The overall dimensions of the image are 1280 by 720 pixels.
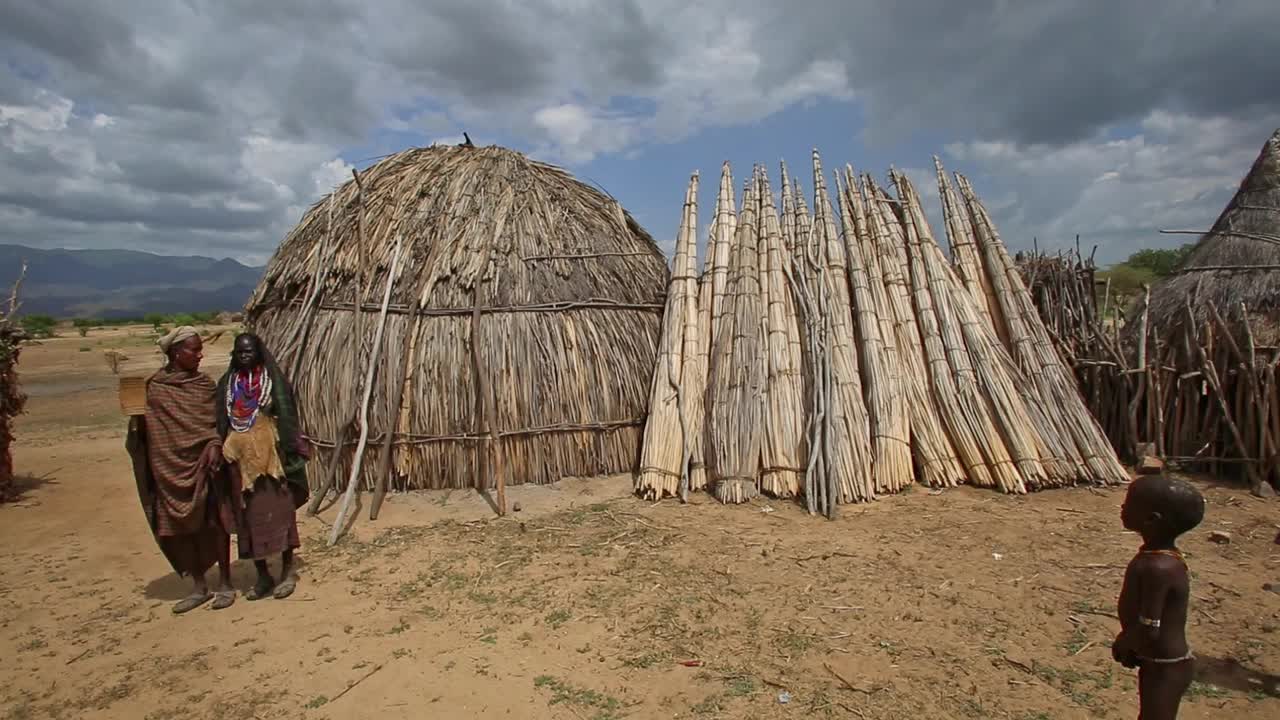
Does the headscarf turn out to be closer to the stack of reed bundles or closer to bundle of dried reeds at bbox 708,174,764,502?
the stack of reed bundles

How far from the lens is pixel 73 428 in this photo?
9.94 m

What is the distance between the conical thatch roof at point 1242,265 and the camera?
5.92 m

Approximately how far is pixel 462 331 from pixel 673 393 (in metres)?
1.86

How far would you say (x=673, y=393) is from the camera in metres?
6.01

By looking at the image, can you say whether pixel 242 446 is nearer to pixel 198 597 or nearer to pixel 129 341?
pixel 198 597

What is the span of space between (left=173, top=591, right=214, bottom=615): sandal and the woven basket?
3.80 feet

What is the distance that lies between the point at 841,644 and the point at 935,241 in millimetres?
4300

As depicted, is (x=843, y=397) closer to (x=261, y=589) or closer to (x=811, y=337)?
(x=811, y=337)

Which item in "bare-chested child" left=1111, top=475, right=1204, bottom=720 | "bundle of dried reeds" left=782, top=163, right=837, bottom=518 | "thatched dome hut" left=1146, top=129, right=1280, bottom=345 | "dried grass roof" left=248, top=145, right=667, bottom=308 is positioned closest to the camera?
"bare-chested child" left=1111, top=475, right=1204, bottom=720

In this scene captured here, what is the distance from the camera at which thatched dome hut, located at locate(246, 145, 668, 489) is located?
19.1 ft

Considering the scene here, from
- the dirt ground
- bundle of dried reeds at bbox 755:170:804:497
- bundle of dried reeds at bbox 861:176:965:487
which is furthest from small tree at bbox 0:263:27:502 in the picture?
bundle of dried reeds at bbox 861:176:965:487

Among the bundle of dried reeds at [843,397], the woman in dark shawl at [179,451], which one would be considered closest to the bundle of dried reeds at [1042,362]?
the bundle of dried reeds at [843,397]

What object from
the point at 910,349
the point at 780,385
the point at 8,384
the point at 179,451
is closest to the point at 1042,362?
the point at 910,349

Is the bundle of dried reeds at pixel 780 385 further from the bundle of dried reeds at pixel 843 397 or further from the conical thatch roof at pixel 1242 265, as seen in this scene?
the conical thatch roof at pixel 1242 265
